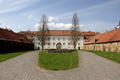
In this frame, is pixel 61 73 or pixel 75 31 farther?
pixel 75 31

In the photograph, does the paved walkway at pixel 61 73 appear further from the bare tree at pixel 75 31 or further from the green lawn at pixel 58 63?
the bare tree at pixel 75 31

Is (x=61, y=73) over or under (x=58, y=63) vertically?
under

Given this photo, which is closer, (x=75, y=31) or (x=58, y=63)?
(x=58, y=63)

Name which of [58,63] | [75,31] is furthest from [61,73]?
[75,31]

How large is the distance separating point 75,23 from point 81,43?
24289 mm

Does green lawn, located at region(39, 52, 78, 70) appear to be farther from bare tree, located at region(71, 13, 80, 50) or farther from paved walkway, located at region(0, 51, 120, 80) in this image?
bare tree, located at region(71, 13, 80, 50)

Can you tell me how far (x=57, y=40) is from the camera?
6059 centimetres

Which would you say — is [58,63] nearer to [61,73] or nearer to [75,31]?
[61,73]

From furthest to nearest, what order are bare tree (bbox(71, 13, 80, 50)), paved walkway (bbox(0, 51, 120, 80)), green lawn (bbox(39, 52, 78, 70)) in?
bare tree (bbox(71, 13, 80, 50)) → green lawn (bbox(39, 52, 78, 70)) → paved walkway (bbox(0, 51, 120, 80))

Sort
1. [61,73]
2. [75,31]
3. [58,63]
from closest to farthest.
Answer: [61,73] < [58,63] < [75,31]

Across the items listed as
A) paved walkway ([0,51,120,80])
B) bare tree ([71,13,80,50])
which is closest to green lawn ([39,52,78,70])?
paved walkway ([0,51,120,80])

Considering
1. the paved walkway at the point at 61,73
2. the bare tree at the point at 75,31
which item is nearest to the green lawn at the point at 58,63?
the paved walkway at the point at 61,73

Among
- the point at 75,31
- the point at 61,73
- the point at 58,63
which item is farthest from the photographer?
the point at 75,31

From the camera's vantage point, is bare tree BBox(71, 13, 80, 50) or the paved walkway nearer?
the paved walkway
